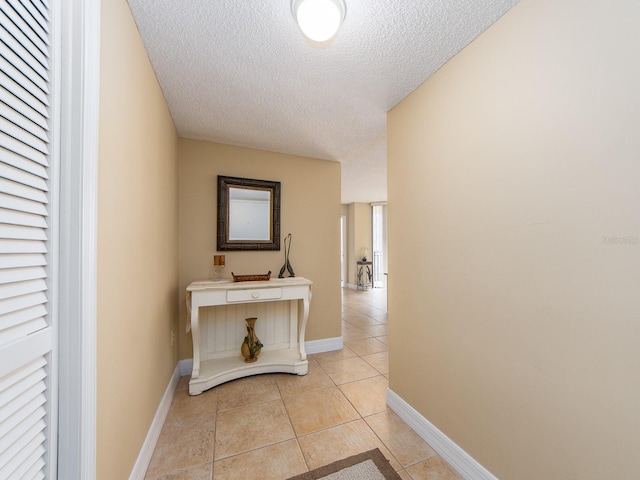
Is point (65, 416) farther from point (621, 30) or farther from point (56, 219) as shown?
point (621, 30)

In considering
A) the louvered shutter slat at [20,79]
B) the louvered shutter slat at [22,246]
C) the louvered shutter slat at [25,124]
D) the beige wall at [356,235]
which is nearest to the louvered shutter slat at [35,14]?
the louvered shutter slat at [20,79]

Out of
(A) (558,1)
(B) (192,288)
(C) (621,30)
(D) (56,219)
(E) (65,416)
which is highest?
(A) (558,1)

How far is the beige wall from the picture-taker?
21.7 ft

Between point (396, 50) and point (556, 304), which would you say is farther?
point (396, 50)

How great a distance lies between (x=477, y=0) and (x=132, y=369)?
2.32 m

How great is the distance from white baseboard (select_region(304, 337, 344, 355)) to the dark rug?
1.42 metres

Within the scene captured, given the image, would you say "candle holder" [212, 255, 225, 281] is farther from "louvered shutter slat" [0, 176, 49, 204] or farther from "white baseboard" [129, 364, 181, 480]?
"louvered shutter slat" [0, 176, 49, 204]

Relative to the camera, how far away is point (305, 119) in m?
2.07

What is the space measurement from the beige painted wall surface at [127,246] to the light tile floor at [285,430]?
0.29 metres

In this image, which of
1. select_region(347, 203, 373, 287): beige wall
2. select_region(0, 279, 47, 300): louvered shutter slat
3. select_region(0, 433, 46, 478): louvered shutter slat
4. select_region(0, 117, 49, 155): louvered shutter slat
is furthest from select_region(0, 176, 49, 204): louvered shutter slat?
select_region(347, 203, 373, 287): beige wall

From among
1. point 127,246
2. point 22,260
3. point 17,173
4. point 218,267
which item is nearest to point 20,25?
→ point 17,173

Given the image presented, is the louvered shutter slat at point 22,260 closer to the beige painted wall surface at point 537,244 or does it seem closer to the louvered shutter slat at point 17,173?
the louvered shutter slat at point 17,173

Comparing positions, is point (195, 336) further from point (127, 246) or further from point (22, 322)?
point (22, 322)

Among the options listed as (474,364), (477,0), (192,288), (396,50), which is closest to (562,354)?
(474,364)
